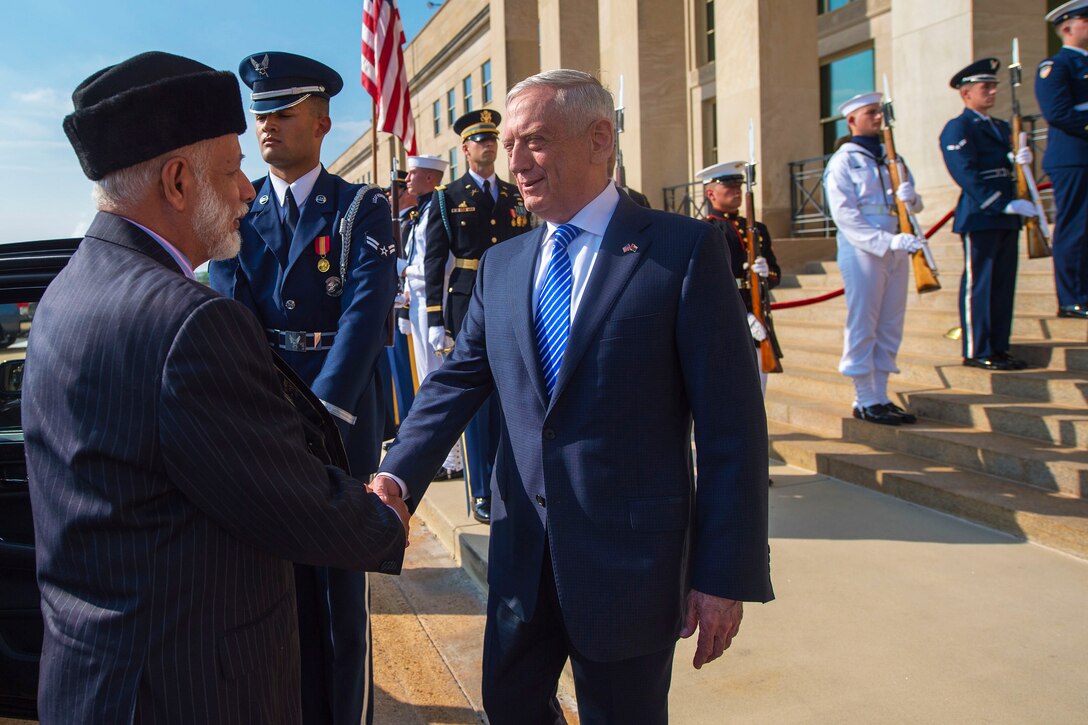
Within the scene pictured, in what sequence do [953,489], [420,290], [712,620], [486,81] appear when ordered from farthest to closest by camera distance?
1. [486,81]
2. [420,290]
3. [953,489]
4. [712,620]

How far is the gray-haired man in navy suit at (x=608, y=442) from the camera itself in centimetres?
194

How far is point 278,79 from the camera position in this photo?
3.03 metres

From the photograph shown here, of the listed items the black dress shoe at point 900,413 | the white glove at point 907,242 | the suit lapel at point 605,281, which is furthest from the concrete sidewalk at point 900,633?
the white glove at point 907,242

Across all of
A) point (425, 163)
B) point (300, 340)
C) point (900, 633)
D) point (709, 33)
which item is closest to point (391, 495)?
point (300, 340)

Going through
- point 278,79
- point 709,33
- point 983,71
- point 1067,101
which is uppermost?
point 709,33

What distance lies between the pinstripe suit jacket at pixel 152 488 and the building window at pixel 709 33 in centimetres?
1893

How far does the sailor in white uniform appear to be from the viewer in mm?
6273

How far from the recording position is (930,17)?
8.65 m

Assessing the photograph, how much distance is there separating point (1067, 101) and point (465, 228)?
418 cm

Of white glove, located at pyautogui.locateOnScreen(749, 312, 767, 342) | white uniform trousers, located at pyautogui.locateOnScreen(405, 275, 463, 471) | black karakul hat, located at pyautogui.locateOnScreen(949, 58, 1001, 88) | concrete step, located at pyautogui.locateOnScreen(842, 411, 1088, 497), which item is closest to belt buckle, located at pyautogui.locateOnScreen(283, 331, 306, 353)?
white uniform trousers, located at pyautogui.locateOnScreen(405, 275, 463, 471)

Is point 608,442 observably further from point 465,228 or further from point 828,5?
point 828,5

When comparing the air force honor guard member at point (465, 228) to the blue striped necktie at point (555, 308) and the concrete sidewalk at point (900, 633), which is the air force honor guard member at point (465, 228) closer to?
the concrete sidewalk at point (900, 633)

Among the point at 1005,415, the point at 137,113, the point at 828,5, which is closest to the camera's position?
the point at 137,113

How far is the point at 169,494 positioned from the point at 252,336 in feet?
0.99
